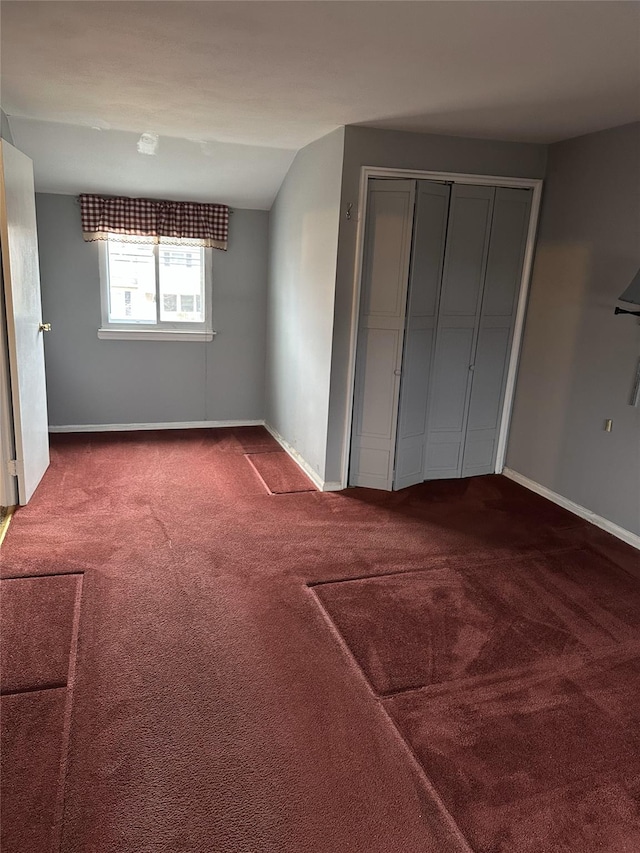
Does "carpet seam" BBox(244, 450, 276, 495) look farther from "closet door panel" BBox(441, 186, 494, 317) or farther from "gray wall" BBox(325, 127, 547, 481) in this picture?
"closet door panel" BBox(441, 186, 494, 317)

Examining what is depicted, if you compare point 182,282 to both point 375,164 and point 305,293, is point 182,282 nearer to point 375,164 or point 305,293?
point 305,293

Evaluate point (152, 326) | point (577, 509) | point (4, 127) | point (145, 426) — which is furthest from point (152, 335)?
point (577, 509)

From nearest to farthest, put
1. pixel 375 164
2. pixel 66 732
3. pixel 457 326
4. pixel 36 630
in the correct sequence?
pixel 66 732, pixel 36 630, pixel 375 164, pixel 457 326

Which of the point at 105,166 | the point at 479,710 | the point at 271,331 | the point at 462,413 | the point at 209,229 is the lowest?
the point at 479,710

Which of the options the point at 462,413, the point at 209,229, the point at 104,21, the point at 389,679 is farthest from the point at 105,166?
the point at 389,679

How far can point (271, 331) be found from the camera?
553 centimetres

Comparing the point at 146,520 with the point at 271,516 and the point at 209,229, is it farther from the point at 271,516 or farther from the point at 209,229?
the point at 209,229

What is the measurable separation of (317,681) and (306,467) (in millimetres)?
2381

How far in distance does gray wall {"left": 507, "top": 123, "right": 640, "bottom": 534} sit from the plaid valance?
277 centimetres

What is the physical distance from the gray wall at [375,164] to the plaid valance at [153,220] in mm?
1850

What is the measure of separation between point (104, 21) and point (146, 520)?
2510mm

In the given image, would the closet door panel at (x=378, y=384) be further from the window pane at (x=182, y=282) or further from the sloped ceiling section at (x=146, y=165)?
the window pane at (x=182, y=282)

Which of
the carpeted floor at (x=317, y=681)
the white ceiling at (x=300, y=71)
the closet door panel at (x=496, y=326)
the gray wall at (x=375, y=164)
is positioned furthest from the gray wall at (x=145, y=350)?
the closet door panel at (x=496, y=326)

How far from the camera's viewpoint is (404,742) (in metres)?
2.00
